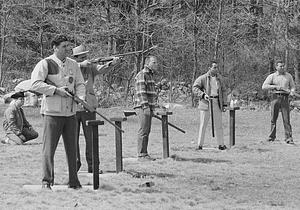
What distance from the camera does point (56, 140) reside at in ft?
22.7

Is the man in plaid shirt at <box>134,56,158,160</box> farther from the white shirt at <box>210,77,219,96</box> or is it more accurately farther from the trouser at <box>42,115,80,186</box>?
the trouser at <box>42,115,80,186</box>

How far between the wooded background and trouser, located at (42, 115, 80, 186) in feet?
49.3

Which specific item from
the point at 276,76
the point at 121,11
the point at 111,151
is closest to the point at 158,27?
the point at 121,11

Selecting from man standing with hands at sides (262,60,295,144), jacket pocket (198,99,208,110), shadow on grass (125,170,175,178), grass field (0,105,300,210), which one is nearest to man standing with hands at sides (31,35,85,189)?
grass field (0,105,300,210)

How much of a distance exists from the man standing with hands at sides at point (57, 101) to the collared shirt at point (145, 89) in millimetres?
2627

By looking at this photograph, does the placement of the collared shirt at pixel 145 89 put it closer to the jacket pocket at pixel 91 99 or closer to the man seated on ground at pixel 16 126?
the jacket pocket at pixel 91 99

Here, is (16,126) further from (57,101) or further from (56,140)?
(57,101)

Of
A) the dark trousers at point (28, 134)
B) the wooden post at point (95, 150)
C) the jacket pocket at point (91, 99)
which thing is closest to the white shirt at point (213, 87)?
the jacket pocket at point (91, 99)

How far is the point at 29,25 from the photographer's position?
24.6 metres

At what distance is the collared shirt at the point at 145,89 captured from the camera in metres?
9.58

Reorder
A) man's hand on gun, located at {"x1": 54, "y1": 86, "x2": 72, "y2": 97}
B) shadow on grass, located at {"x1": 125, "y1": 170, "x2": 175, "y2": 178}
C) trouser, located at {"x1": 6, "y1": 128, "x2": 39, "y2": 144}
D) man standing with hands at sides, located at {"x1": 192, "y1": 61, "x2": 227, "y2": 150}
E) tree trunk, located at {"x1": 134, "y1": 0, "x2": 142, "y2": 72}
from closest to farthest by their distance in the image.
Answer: man's hand on gun, located at {"x1": 54, "y1": 86, "x2": 72, "y2": 97} → shadow on grass, located at {"x1": 125, "y1": 170, "x2": 175, "y2": 178} → man standing with hands at sides, located at {"x1": 192, "y1": 61, "x2": 227, "y2": 150} → trouser, located at {"x1": 6, "y1": 128, "x2": 39, "y2": 144} → tree trunk, located at {"x1": 134, "y1": 0, "x2": 142, "y2": 72}

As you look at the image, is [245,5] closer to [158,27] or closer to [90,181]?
[158,27]

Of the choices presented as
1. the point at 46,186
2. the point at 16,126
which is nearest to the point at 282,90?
the point at 16,126

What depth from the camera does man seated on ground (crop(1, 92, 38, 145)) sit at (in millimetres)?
12219
